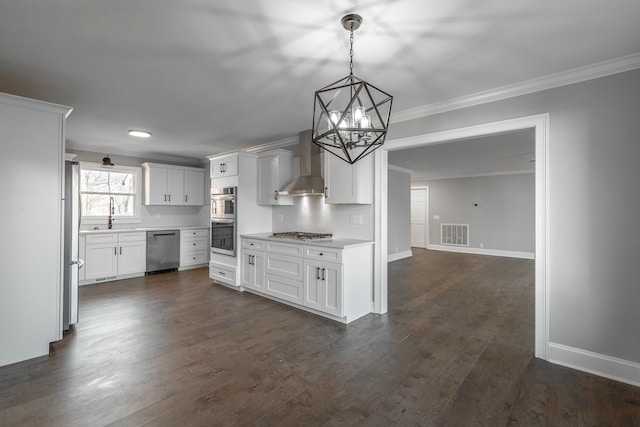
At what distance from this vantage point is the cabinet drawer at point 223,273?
4887 millimetres

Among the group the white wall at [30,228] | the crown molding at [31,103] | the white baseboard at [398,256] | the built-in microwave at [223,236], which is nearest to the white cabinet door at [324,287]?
the built-in microwave at [223,236]

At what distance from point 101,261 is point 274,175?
338 centimetres

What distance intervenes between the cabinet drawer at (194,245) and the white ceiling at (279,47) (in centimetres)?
338

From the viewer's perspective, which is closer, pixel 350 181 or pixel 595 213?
pixel 595 213

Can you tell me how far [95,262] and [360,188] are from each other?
468 cm

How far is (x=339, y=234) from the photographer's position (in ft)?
14.3

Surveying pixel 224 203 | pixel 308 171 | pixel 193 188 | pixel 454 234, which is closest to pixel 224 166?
pixel 224 203

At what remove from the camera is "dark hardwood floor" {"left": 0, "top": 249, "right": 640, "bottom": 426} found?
6.32 ft

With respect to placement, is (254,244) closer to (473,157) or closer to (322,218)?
(322,218)

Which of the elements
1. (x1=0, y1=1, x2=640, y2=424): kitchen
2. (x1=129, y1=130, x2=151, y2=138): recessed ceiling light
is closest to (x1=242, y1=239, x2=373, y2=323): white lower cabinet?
(x1=0, y1=1, x2=640, y2=424): kitchen

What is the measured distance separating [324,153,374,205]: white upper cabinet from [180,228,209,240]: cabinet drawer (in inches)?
144

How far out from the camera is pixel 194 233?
6457 millimetres

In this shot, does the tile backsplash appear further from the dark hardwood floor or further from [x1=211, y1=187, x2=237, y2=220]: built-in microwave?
the dark hardwood floor

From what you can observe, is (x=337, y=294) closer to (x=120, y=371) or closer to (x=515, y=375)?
(x=515, y=375)
